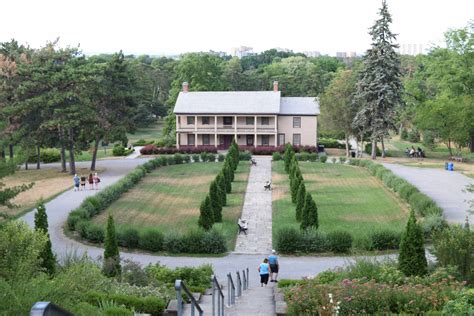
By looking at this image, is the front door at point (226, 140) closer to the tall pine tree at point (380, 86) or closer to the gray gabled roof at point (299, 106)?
the gray gabled roof at point (299, 106)

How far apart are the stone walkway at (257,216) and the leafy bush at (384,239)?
426cm

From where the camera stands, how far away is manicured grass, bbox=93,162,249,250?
96.0 ft

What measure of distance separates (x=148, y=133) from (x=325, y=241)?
66.1 meters

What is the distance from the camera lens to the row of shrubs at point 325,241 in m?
24.1

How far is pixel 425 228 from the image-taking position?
25.4 metres

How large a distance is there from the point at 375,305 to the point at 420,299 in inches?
43.5

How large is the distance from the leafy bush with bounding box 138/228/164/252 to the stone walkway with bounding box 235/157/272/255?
316 cm

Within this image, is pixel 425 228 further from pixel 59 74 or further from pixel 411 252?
pixel 59 74

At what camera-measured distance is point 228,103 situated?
206 ft

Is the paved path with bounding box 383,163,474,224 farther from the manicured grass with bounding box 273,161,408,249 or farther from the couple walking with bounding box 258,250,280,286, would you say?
the couple walking with bounding box 258,250,280,286

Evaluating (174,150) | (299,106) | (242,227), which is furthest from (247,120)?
(242,227)

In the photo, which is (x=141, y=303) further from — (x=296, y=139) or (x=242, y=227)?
(x=296, y=139)

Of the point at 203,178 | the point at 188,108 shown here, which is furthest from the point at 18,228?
the point at 188,108

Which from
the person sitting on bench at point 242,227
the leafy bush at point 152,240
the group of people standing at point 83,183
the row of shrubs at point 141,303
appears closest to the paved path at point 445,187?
the person sitting on bench at point 242,227
